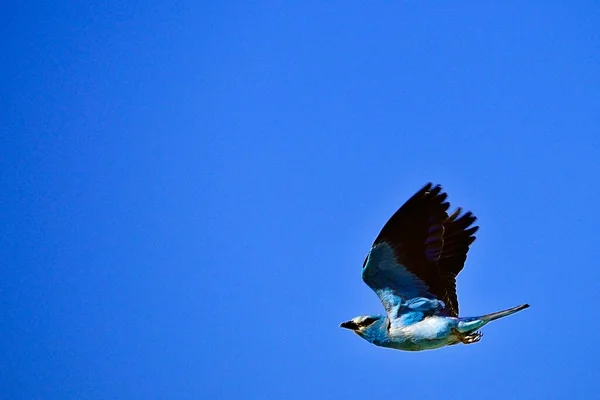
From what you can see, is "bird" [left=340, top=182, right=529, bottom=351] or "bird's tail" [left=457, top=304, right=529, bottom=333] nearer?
"bird's tail" [left=457, top=304, right=529, bottom=333]

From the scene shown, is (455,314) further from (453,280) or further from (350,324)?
(350,324)

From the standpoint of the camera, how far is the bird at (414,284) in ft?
46.5

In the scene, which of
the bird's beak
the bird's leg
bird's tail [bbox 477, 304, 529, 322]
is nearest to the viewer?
bird's tail [bbox 477, 304, 529, 322]

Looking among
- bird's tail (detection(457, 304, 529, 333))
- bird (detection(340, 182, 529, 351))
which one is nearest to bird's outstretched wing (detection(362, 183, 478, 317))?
bird (detection(340, 182, 529, 351))

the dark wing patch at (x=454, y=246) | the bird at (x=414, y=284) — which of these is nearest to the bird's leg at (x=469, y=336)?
the bird at (x=414, y=284)

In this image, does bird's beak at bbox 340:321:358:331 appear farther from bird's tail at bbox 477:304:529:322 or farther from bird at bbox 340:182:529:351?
bird's tail at bbox 477:304:529:322

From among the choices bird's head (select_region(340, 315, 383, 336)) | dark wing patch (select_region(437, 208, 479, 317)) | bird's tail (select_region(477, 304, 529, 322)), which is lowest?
bird's tail (select_region(477, 304, 529, 322))

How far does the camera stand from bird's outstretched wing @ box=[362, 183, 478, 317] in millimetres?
14188

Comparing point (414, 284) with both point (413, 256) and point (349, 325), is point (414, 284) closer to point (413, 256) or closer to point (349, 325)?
point (413, 256)

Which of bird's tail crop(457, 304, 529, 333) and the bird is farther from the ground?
the bird

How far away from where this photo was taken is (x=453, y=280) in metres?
15.4

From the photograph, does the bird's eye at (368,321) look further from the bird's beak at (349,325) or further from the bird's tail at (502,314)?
the bird's tail at (502,314)

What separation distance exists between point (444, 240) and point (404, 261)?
1765mm

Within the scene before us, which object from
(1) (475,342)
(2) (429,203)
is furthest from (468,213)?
(1) (475,342)
